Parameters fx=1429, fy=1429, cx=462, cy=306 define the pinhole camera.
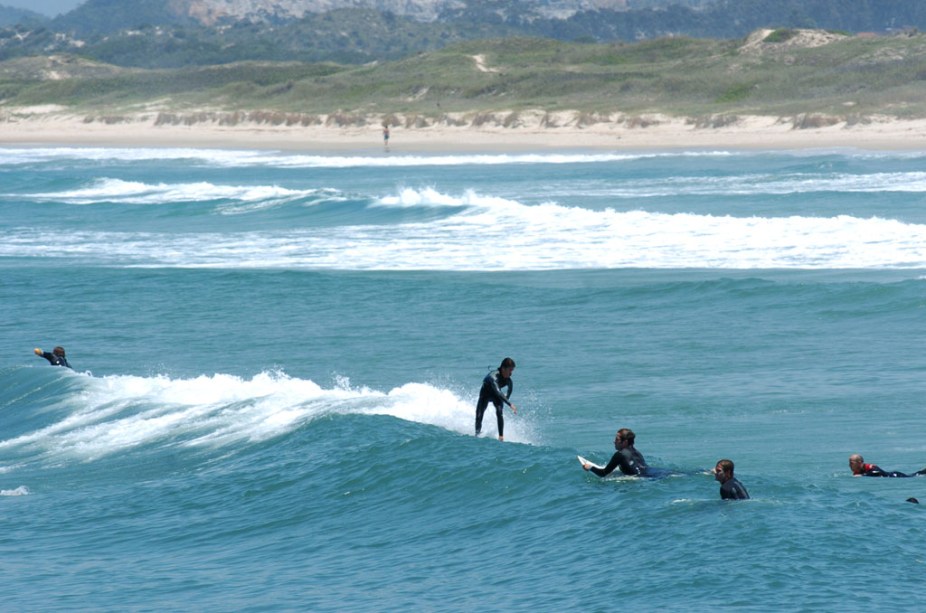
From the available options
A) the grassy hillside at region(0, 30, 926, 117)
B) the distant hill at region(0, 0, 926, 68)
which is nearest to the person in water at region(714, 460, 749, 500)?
the grassy hillside at region(0, 30, 926, 117)

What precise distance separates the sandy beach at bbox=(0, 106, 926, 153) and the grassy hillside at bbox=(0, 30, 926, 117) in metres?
1.68

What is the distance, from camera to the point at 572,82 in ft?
269

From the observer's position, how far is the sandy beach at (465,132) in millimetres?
60562

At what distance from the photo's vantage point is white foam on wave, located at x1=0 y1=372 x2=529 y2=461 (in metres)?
18.0

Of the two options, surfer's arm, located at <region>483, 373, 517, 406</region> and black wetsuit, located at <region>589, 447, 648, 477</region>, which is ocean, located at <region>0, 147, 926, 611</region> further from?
surfer's arm, located at <region>483, 373, 517, 406</region>

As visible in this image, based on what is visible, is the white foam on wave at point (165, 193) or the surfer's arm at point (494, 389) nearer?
the surfer's arm at point (494, 389)

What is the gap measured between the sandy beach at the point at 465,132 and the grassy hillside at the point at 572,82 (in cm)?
168

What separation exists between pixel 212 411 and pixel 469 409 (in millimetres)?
3523

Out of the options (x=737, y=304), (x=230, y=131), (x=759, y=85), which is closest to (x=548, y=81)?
(x=759, y=85)

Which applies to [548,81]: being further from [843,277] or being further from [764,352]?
[764,352]

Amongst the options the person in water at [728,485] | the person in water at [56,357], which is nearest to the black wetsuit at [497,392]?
the person in water at [728,485]

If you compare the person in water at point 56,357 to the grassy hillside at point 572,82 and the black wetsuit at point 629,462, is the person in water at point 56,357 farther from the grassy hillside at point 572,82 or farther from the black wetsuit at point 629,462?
the grassy hillside at point 572,82

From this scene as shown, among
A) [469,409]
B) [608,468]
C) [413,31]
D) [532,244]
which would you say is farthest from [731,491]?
[413,31]

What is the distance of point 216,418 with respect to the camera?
18.7m
